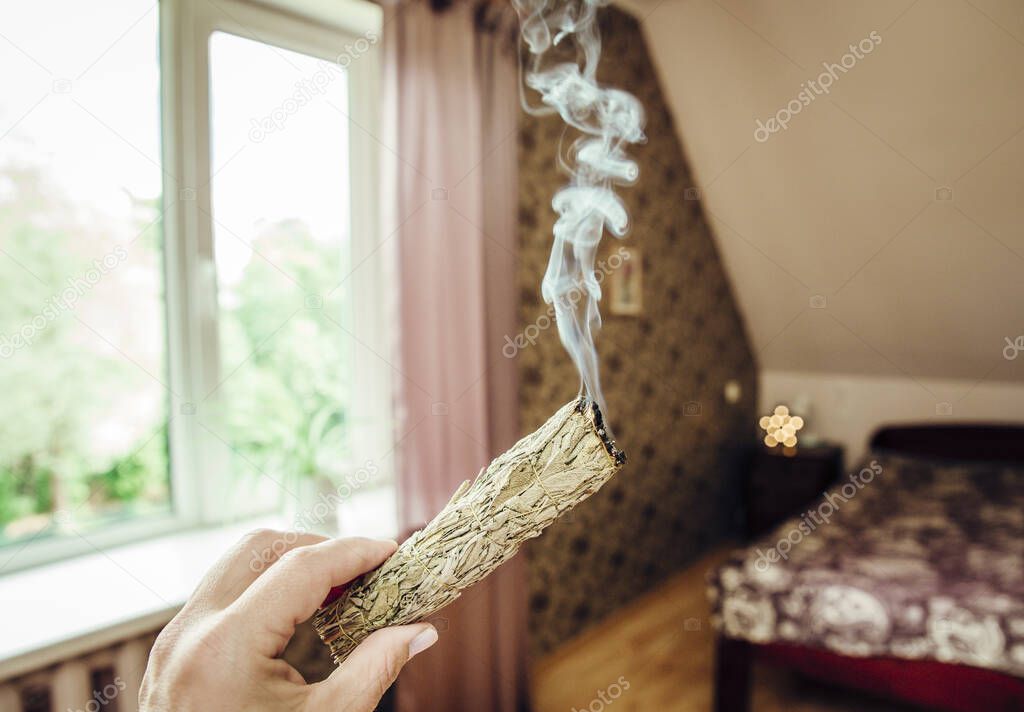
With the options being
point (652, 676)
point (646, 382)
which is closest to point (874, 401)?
point (646, 382)

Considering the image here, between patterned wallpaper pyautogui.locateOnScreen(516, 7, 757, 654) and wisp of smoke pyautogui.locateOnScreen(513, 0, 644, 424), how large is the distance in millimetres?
85

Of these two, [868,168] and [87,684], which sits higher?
[868,168]

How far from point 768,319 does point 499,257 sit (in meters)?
2.66

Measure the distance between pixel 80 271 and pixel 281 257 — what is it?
1.95 feet

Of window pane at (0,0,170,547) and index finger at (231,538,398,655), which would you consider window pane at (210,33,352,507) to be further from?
index finger at (231,538,398,655)

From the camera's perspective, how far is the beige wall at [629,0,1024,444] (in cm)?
255

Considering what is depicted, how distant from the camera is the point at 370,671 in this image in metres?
0.70

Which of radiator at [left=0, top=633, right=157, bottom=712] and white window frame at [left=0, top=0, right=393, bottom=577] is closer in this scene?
radiator at [left=0, top=633, right=157, bottom=712]

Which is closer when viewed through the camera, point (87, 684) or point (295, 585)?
point (295, 585)

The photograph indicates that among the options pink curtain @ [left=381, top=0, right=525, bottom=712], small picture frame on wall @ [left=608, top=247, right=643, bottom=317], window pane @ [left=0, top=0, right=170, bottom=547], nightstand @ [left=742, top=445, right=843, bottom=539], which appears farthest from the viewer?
nightstand @ [left=742, top=445, right=843, bottom=539]

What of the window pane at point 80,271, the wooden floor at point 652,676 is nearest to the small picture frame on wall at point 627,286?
the wooden floor at point 652,676

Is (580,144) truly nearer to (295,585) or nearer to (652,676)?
(652,676)

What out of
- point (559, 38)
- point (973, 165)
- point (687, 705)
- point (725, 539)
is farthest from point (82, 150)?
point (725, 539)

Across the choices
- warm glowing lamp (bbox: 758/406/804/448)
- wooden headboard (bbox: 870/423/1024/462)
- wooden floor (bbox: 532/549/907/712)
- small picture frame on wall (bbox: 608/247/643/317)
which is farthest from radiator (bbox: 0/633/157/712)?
wooden headboard (bbox: 870/423/1024/462)
